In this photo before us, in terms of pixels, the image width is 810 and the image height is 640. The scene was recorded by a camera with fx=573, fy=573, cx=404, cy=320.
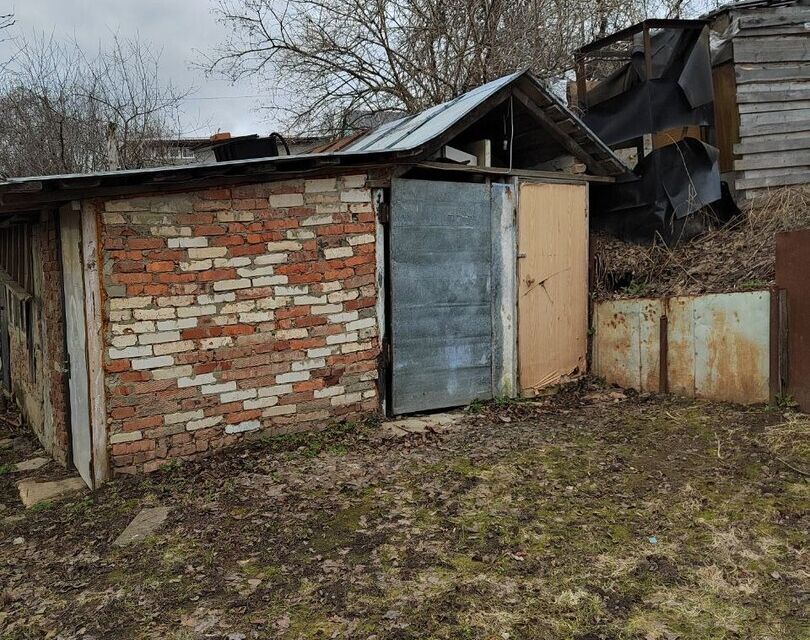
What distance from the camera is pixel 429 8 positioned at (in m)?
11.4

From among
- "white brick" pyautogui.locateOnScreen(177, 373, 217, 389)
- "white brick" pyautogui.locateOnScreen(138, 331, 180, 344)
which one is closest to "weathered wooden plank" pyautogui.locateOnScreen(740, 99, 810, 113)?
"white brick" pyautogui.locateOnScreen(177, 373, 217, 389)

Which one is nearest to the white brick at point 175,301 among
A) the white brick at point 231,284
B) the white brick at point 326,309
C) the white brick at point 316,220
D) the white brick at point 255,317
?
the white brick at point 231,284

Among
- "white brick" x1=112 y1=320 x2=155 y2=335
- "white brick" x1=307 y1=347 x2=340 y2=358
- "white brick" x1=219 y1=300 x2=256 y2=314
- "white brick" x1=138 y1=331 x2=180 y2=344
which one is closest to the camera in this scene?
"white brick" x1=112 y1=320 x2=155 y2=335

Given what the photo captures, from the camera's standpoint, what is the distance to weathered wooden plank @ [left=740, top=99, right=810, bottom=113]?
7.24 metres

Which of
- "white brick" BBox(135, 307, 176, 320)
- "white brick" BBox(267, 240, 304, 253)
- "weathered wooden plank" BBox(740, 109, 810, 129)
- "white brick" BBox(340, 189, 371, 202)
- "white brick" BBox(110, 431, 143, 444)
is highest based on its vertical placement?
"weathered wooden plank" BBox(740, 109, 810, 129)

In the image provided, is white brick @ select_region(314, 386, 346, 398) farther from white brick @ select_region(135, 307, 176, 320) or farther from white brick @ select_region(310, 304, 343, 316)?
white brick @ select_region(135, 307, 176, 320)

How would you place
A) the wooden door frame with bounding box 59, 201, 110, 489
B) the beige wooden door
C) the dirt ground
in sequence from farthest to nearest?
1. the beige wooden door
2. the wooden door frame with bounding box 59, 201, 110, 489
3. the dirt ground

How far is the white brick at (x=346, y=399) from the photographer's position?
212 inches

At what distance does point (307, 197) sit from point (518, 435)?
115 inches

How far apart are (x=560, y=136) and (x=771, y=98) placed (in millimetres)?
3073

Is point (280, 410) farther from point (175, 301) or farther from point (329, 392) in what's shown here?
point (175, 301)

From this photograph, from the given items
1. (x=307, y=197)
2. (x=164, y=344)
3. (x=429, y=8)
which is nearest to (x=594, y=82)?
(x=429, y=8)

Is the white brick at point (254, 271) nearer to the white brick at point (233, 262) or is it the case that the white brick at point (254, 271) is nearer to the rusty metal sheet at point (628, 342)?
the white brick at point (233, 262)

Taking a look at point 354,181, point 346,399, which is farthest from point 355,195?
point 346,399
